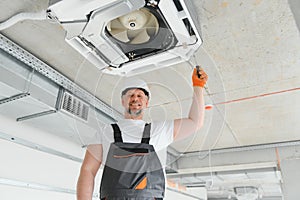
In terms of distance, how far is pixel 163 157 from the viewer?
1177 mm

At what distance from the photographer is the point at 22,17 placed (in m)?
1.27

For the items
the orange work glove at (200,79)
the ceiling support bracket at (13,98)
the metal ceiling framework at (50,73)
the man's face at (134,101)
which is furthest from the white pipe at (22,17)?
the orange work glove at (200,79)

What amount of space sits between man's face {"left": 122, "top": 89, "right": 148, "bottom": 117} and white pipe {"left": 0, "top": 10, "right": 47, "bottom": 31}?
0.53 metres

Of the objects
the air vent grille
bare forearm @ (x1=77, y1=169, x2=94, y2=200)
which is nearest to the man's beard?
bare forearm @ (x1=77, y1=169, x2=94, y2=200)

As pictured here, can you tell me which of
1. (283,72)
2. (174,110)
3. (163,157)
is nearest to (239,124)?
(174,110)

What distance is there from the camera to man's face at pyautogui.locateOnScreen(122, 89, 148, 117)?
127cm

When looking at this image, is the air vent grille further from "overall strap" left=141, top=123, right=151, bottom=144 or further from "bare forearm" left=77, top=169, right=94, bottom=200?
"overall strap" left=141, top=123, right=151, bottom=144

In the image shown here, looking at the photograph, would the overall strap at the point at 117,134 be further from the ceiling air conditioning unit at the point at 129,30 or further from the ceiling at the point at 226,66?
the ceiling air conditioning unit at the point at 129,30

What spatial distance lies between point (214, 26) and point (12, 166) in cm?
175

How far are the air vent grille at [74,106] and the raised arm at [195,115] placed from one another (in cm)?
95

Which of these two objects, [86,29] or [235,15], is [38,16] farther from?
[235,15]

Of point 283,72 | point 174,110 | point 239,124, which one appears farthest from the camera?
point 239,124

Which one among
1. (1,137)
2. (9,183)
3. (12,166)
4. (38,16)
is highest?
(38,16)

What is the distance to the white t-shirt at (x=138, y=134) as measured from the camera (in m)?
1.14
